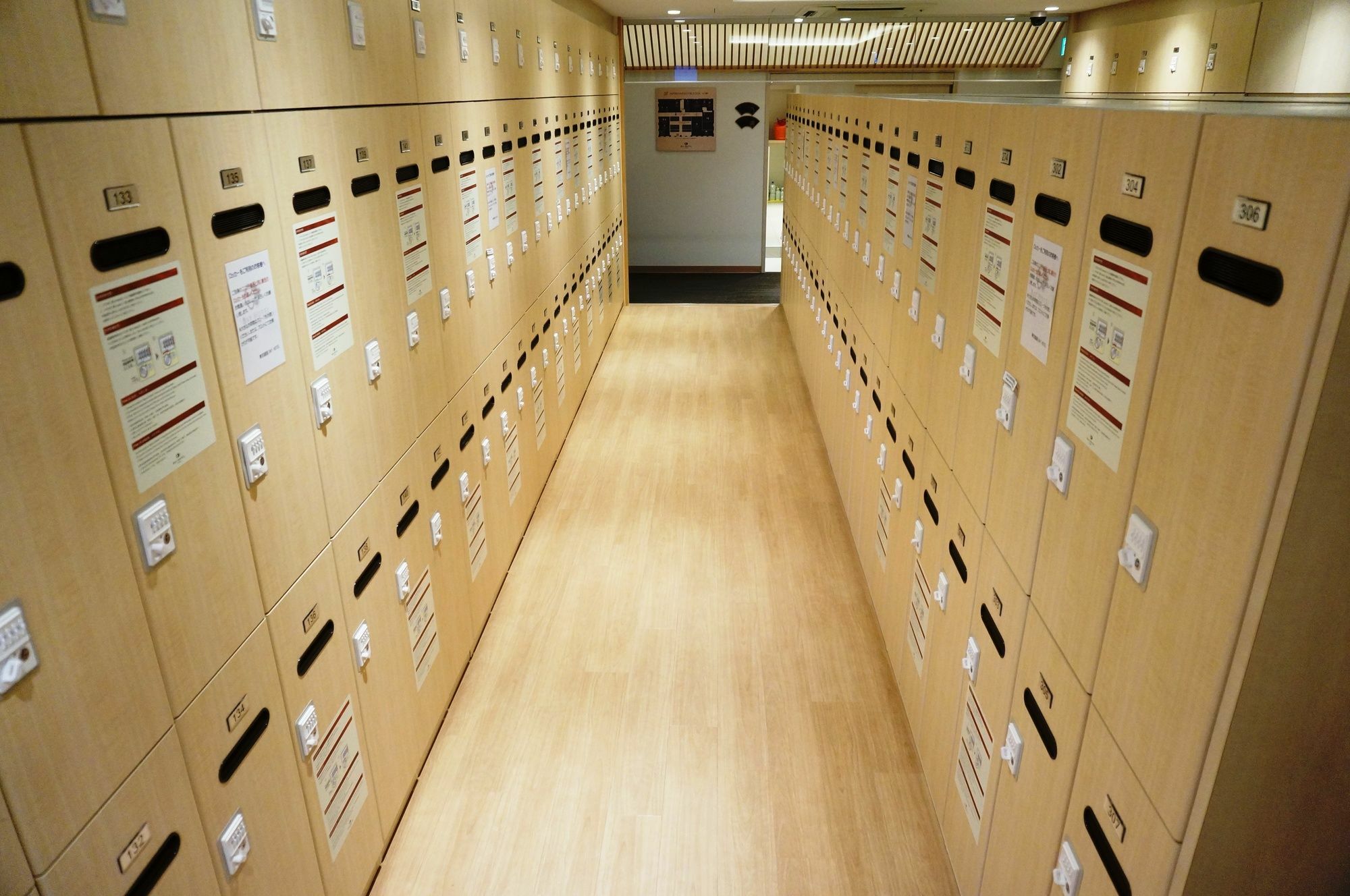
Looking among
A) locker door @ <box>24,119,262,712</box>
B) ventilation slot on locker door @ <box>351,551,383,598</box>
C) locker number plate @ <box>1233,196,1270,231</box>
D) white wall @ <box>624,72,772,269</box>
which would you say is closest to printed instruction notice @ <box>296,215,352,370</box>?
locker door @ <box>24,119,262,712</box>

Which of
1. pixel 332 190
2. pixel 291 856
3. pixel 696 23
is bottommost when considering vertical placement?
pixel 291 856

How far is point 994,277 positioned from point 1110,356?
68 centimetres

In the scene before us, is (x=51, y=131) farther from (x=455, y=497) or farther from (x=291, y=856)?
(x=455, y=497)

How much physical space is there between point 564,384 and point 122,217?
4.18m

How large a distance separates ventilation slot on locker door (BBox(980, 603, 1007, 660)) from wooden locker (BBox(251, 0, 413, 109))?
1941 millimetres

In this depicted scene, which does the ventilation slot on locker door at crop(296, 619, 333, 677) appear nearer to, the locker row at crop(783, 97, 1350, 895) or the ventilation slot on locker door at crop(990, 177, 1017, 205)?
the locker row at crop(783, 97, 1350, 895)

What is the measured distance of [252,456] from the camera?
159 centimetres

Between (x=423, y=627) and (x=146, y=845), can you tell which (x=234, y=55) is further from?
(x=423, y=627)

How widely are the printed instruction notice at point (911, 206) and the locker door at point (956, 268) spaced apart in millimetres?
389

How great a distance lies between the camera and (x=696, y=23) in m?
8.48

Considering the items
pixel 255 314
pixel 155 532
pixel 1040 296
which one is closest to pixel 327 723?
pixel 155 532

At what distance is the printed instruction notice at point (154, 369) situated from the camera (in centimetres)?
121

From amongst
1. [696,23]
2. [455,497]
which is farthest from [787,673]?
[696,23]

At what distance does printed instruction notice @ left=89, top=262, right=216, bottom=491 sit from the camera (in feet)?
3.97
